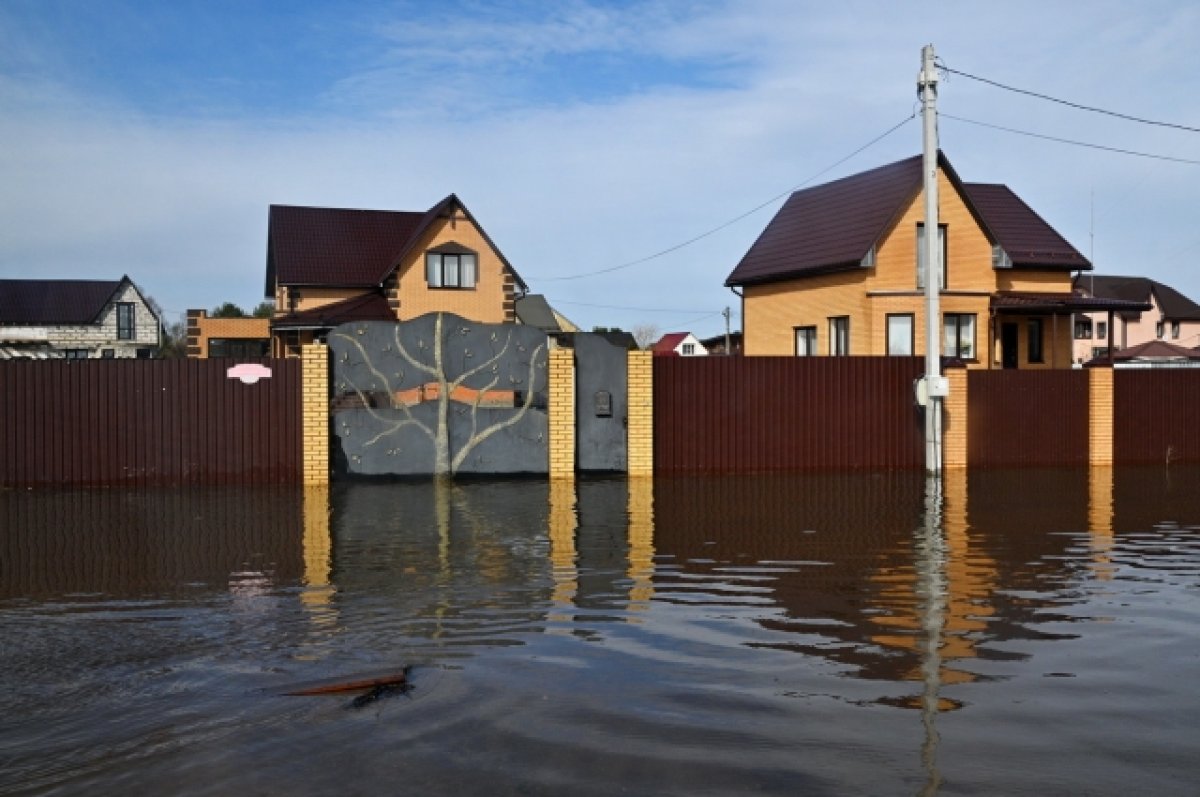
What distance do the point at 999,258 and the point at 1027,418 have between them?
398 inches

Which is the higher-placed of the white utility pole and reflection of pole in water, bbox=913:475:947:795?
the white utility pole

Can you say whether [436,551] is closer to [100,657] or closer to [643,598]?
[643,598]

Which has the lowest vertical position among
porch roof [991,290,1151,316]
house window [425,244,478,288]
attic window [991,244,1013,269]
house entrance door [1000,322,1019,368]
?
house entrance door [1000,322,1019,368]

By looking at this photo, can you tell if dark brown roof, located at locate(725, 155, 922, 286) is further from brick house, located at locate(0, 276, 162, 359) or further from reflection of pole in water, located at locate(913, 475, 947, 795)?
brick house, located at locate(0, 276, 162, 359)

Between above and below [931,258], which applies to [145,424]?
below

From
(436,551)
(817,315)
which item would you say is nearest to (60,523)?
(436,551)

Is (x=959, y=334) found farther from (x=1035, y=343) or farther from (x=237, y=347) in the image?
(x=237, y=347)

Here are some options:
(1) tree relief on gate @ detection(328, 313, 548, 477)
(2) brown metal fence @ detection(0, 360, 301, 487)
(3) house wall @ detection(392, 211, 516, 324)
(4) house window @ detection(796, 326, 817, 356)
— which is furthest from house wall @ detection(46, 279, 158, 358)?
(1) tree relief on gate @ detection(328, 313, 548, 477)

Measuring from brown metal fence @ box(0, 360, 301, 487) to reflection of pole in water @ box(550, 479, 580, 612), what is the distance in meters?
4.13

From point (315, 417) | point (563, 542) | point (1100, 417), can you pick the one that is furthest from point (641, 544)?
point (1100, 417)

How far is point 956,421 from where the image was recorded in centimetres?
1892

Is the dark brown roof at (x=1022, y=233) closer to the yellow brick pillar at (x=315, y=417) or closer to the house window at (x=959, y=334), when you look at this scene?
the house window at (x=959, y=334)

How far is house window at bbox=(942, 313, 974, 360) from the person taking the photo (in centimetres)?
2784

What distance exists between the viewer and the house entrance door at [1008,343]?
30.3m
